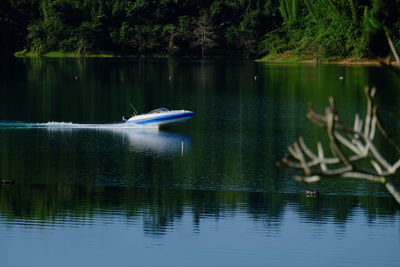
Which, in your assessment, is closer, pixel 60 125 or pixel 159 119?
pixel 159 119

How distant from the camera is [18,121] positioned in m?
47.3

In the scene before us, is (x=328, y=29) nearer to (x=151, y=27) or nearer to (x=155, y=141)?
(x=151, y=27)

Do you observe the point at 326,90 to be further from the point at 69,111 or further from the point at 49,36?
the point at 49,36

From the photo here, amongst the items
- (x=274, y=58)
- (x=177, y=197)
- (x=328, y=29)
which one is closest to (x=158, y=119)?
(x=177, y=197)

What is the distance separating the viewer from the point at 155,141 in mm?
41000

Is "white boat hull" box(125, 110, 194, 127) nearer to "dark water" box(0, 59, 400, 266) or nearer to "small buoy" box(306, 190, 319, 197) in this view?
"dark water" box(0, 59, 400, 266)

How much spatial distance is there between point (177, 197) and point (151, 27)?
372 ft

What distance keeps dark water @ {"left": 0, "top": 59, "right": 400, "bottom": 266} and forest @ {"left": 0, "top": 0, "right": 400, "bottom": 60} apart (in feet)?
256

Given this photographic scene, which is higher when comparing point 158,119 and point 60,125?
point 158,119

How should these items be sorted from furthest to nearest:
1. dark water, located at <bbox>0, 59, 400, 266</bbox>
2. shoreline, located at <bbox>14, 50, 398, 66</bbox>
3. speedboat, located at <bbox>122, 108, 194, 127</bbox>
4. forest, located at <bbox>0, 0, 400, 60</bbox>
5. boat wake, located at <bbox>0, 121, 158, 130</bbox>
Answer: forest, located at <bbox>0, 0, 400, 60</bbox> < shoreline, located at <bbox>14, 50, 398, 66</bbox> < speedboat, located at <bbox>122, 108, 194, 127</bbox> < boat wake, located at <bbox>0, 121, 158, 130</bbox> < dark water, located at <bbox>0, 59, 400, 266</bbox>

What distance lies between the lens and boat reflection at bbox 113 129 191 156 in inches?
1491

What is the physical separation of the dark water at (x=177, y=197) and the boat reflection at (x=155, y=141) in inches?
3.6

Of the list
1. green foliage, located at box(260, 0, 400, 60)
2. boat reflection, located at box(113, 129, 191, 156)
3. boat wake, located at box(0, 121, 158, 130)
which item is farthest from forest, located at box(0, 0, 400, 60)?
boat reflection, located at box(113, 129, 191, 156)

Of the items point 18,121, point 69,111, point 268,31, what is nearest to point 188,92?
point 69,111
